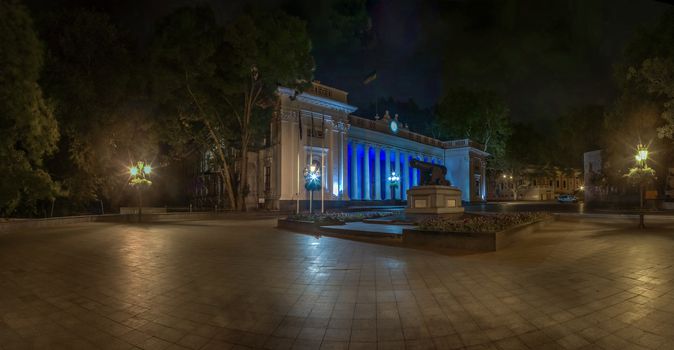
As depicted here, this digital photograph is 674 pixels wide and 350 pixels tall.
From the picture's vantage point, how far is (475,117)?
203 ft

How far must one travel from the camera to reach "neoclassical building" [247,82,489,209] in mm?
35375

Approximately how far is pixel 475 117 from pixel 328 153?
35860 mm

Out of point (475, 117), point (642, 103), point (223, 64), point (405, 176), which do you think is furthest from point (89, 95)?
point (475, 117)

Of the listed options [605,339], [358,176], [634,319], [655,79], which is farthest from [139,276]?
[358,176]

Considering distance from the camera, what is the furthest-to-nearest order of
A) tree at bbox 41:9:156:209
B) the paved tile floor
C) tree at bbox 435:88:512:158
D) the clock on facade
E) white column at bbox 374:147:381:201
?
tree at bbox 435:88:512:158, the clock on facade, white column at bbox 374:147:381:201, tree at bbox 41:9:156:209, the paved tile floor

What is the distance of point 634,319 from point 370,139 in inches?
1685

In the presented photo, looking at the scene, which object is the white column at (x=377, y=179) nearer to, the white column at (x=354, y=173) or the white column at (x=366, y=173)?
the white column at (x=366, y=173)

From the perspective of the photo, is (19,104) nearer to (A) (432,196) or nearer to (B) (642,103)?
(A) (432,196)

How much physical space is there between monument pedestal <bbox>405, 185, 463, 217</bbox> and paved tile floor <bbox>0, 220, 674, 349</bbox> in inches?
371

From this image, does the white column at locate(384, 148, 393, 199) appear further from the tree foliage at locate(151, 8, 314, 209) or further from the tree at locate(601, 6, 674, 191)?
the tree at locate(601, 6, 674, 191)

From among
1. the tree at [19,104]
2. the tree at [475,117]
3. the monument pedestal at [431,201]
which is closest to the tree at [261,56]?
the tree at [19,104]

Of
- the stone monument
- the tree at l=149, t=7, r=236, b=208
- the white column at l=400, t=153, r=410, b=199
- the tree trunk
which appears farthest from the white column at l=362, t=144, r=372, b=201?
the stone monument

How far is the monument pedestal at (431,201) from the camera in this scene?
739 inches

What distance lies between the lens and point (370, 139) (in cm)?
4662
